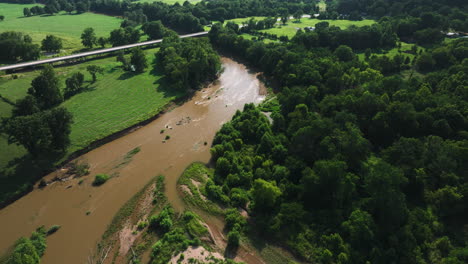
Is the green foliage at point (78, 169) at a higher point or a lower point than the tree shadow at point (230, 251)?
higher

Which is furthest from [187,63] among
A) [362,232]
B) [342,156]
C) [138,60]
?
[362,232]

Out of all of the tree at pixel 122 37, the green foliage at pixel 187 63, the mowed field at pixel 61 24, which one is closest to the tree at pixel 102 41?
the tree at pixel 122 37

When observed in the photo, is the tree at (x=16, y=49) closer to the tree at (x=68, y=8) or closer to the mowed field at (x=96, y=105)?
the mowed field at (x=96, y=105)

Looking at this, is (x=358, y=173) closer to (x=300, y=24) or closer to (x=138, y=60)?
(x=138, y=60)

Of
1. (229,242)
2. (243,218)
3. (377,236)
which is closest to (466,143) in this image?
(377,236)

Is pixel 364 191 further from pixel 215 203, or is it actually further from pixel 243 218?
pixel 215 203
